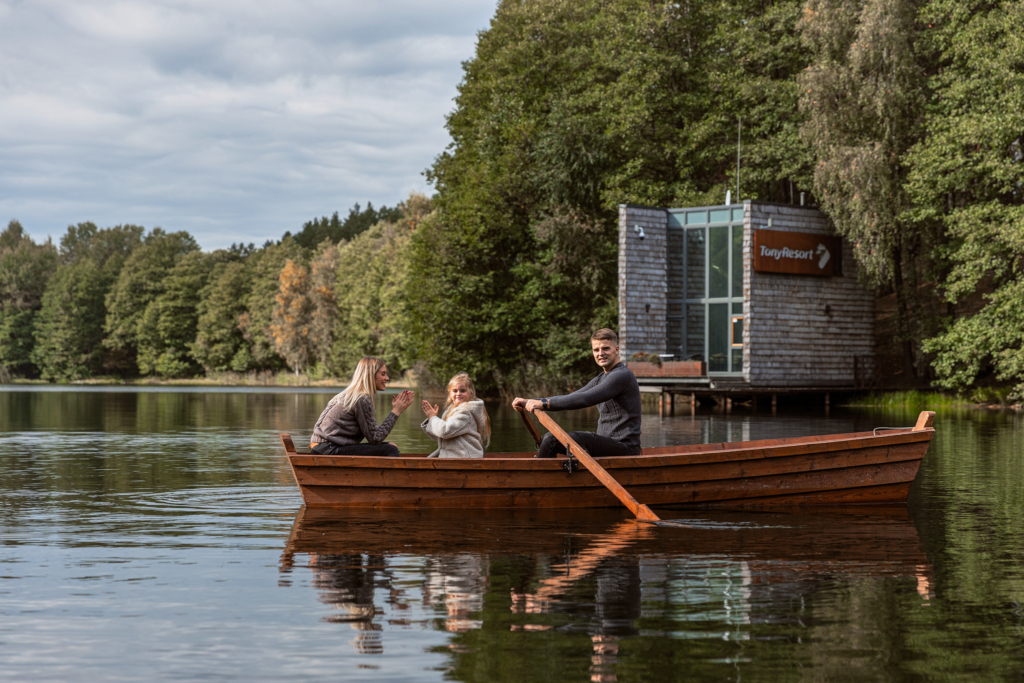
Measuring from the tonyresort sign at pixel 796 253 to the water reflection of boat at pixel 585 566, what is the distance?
71.2ft

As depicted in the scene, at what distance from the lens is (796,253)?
3172 centimetres

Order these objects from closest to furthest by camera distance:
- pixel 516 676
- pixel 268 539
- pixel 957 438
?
pixel 516 676
pixel 268 539
pixel 957 438

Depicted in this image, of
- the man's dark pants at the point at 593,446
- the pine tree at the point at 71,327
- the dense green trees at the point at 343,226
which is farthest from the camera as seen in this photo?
the dense green trees at the point at 343,226

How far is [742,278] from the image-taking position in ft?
103

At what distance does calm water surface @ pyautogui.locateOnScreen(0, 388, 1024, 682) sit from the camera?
4770 millimetres

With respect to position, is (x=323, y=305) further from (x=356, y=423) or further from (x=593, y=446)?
(x=593, y=446)

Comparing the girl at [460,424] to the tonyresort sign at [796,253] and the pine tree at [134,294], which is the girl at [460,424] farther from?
the pine tree at [134,294]

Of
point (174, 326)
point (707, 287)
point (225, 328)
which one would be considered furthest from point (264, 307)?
point (707, 287)

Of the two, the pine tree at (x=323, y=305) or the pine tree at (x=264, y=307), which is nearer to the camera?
the pine tree at (x=323, y=305)

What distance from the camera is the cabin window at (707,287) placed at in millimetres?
31594

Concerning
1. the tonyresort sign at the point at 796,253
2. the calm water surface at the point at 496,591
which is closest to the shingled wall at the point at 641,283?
the tonyresort sign at the point at 796,253

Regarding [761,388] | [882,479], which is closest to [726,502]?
[882,479]

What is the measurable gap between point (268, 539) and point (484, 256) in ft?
107

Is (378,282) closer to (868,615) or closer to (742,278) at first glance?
(742,278)
